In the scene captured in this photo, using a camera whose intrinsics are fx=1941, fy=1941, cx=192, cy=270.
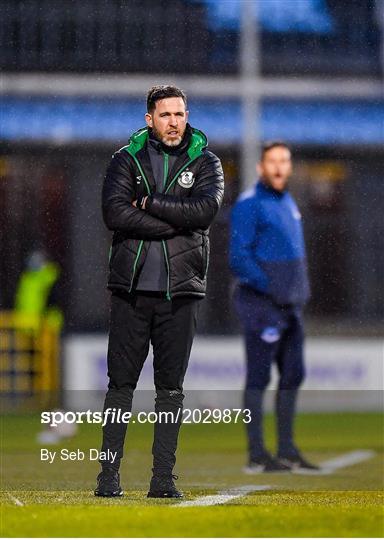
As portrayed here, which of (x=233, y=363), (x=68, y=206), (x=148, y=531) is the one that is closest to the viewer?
(x=148, y=531)

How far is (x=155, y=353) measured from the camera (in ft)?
24.8

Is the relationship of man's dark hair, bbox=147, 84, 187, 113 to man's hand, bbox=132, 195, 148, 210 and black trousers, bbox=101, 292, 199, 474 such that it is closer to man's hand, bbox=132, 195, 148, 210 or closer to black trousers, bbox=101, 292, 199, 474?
man's hand, bbox=132, 195, 148, 210

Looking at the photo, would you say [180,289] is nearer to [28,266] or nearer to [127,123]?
[127,123]

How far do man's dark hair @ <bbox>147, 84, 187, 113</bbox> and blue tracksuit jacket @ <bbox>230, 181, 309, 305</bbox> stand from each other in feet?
9.47

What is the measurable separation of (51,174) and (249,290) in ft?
34.5

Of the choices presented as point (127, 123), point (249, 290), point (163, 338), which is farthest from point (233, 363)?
point (163, 338)

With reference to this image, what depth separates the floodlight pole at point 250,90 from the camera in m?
19.6

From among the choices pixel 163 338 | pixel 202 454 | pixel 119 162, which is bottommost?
pixel 202 454

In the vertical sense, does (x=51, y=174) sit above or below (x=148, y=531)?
above

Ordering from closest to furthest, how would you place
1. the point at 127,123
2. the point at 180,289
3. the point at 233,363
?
the point at 180,289 < the point at 233,363 < the point at 127,123

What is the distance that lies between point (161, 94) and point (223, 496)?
1899mm

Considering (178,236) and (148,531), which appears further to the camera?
(178,236)

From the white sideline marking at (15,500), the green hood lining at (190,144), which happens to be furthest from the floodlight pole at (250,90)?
the green hood lining at (190,144)

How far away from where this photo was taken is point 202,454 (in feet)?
40.3
